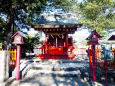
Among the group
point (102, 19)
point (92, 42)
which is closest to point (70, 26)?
point (92, 42)

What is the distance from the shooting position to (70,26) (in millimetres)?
8695

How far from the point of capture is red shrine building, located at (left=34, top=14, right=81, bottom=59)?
8906 mm

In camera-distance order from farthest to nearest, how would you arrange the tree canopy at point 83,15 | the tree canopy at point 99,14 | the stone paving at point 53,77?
the tree canopy at point 99,14 < the tree canopy at point 83,15 < the stone paving at point 53,77

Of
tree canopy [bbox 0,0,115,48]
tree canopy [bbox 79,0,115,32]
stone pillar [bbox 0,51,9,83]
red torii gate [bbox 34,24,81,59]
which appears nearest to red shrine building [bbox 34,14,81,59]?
red torii gate [bbox 34,24,81,59]

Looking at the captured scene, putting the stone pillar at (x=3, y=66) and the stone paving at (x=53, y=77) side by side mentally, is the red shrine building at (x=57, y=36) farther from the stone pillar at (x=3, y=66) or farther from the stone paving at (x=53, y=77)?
the stone pillar at (x=3, y=66)

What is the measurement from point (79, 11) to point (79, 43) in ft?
46.3

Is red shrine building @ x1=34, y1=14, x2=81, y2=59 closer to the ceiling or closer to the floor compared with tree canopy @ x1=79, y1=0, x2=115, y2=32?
closer to the floor

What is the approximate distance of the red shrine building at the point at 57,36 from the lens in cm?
891

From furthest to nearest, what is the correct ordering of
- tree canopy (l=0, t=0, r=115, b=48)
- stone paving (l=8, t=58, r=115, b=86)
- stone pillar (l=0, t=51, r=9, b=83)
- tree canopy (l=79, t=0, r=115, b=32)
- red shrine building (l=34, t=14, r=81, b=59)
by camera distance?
tree canopy (l=79, t=0, r=115, b=32), tree canopy (l=0, t=0, r=115, b=48), red shrine building (l=34, t=14, r=81, b=59), stone paving (l=8, t=58, r=115, b=86), stone pillar (l=0, t=51, r=9, b=83)

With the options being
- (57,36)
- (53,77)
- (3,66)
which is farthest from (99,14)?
(3,66)

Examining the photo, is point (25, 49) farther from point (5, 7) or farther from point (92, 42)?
point (92, 42)

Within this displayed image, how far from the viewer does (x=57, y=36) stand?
10.6 meters

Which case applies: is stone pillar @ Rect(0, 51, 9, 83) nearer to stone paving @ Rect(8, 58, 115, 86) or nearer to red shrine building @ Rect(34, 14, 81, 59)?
stone paving @ Rect(8, 58, 115, 86)

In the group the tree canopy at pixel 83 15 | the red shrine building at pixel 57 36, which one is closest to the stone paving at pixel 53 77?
the red shrine building at pixel 57 36
